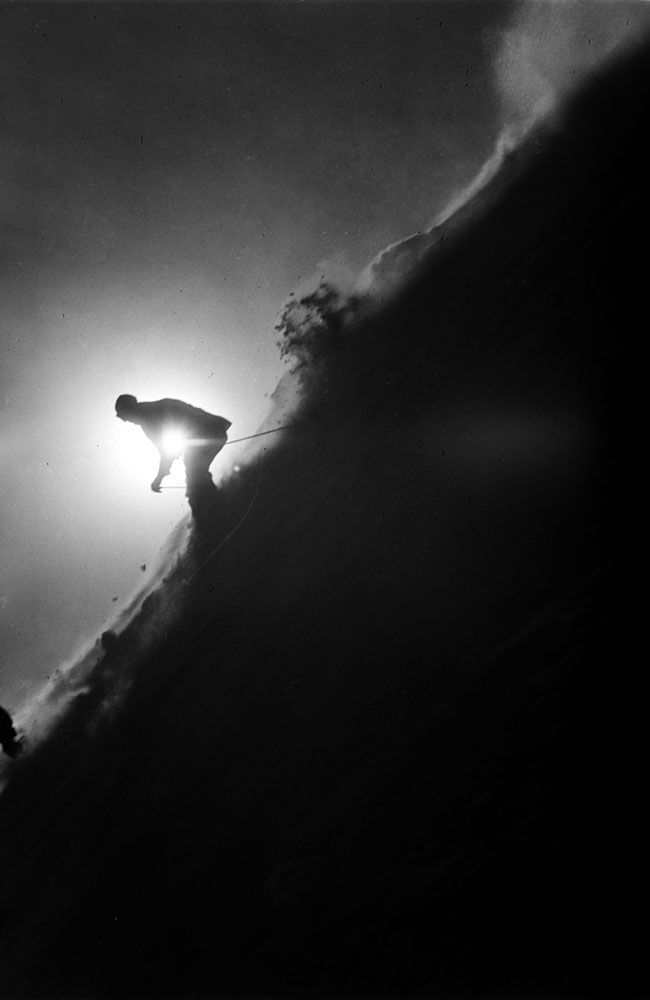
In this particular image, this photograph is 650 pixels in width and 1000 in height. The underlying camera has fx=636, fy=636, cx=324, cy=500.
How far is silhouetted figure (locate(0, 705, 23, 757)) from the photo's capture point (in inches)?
471

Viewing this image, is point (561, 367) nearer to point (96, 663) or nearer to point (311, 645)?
point (311, 645)

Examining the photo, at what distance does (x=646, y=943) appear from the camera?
121 inches

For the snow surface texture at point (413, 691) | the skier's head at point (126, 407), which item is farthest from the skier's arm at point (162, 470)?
the snow surface texture at point (413, 691)

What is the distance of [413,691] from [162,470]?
258 inches

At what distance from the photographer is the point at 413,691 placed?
5621 millimetres

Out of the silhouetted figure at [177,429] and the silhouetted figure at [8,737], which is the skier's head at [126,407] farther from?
the silhouetted figure at [8,737]

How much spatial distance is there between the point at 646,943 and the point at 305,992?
2203 millimetres

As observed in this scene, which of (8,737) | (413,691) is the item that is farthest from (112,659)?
(413,691)

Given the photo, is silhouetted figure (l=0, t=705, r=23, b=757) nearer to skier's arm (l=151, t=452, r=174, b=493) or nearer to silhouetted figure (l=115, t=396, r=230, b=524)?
skier's arm (l=151, t=452, r=174, b=493)

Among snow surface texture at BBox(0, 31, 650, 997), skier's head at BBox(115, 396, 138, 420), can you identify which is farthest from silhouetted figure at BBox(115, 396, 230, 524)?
snow surface texture at BBox(0, 31, 650, 997)

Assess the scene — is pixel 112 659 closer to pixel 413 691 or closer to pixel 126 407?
pixel 126 407

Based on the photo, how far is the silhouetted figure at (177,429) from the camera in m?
10.7

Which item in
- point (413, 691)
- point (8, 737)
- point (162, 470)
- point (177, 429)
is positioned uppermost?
point (177, 429)

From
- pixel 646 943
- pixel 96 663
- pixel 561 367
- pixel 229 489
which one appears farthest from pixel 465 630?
pixel 96 663
